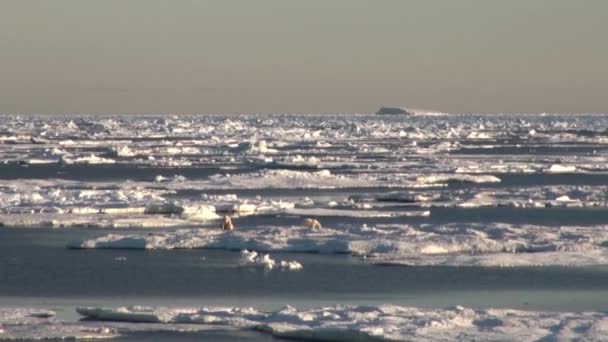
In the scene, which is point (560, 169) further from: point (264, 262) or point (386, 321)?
point (386, 321)

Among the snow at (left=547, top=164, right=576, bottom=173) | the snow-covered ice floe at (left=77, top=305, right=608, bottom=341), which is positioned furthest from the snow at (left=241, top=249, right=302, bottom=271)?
the snow at (left=547, top=164, right=576, bottom=173)

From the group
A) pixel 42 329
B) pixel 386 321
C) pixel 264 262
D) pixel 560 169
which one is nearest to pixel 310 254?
pixel 264 262

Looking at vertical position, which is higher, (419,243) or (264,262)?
(419,243)

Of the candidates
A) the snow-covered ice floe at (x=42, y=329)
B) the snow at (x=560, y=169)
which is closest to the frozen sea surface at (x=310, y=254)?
the snow-covered ice floe at (x=42, y=329)

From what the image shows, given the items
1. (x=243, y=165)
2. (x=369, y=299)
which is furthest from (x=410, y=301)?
(x=243, y=165)

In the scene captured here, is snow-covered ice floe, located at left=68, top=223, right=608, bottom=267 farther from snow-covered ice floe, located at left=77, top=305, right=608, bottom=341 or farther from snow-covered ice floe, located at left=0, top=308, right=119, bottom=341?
snow-covered ice floe, located at left=0, top=308, right=119, bottom=341

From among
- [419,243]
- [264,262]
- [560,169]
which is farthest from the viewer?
[560,169]

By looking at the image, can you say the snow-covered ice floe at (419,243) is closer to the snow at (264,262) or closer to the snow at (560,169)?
the snow at (264,262)

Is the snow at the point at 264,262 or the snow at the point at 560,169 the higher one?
the snow at the point at 560,169
